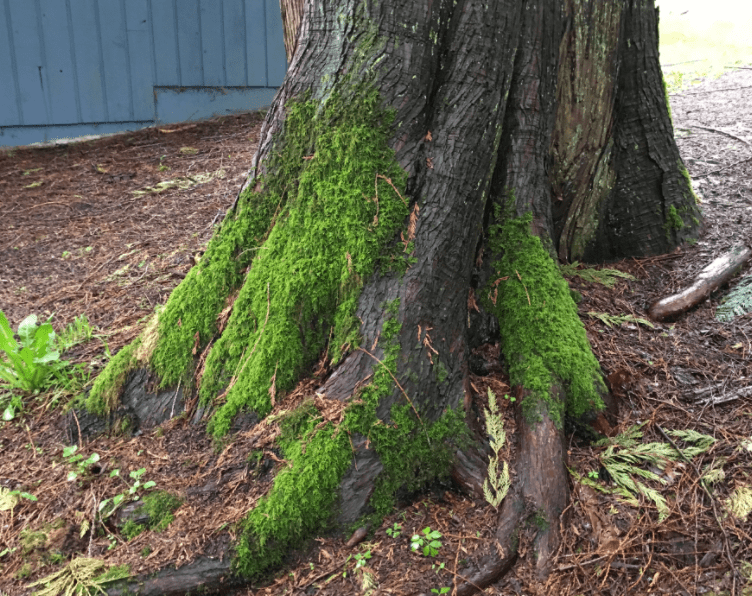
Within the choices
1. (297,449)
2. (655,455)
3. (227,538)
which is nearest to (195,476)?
(227,538)

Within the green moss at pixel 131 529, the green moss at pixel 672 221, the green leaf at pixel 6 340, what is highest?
the green moss at pixel 672 221

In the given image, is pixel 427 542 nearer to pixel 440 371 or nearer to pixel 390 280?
pixel 440 371

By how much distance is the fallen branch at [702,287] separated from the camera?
304 centimetres

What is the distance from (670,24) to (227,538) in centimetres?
1386

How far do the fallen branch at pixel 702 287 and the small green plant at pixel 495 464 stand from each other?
1.24 m

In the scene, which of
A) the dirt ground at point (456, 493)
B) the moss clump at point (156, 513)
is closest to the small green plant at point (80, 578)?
the dirt ground at point (456, 493)

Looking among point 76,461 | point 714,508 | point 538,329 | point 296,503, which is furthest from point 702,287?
point 76,461

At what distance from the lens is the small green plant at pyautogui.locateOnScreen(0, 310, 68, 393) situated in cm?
298

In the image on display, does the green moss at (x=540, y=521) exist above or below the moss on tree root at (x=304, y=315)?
below

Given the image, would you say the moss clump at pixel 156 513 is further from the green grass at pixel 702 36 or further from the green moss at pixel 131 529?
the green grass at pixel 702 36

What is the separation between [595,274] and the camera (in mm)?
3322

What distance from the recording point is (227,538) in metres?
2.14

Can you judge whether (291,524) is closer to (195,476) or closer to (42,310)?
(195,476)

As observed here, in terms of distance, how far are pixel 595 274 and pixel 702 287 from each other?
0.57 m
